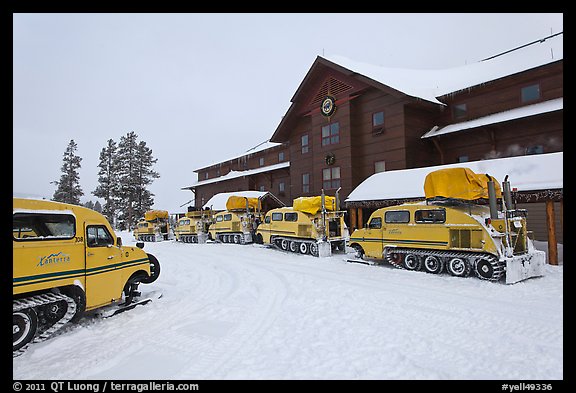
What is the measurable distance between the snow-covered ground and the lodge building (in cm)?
1026

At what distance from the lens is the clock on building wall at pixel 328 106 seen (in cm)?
2439

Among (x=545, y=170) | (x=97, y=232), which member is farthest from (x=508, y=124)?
(x=97, y=232)

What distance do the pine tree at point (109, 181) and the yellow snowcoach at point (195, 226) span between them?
22.7m

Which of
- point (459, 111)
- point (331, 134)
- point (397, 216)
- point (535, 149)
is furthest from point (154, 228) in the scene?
point (535, 149)

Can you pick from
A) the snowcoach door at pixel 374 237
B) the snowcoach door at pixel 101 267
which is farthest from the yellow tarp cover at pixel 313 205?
the snowcoach door at pixel 101 267

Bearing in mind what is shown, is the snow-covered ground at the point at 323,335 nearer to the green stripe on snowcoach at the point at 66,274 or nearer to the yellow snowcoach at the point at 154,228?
the green stripe on snowcoach at the point at 66,274

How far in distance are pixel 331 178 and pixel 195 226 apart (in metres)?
12.4

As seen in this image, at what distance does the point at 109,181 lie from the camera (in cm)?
4784

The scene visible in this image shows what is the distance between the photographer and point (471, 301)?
25.5ft

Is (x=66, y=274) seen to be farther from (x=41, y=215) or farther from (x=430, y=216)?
(x=430, y=216)

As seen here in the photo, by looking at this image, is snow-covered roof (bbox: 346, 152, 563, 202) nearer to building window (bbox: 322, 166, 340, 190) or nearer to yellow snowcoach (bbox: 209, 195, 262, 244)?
building window (bbox: 322, 166, 340, 190)

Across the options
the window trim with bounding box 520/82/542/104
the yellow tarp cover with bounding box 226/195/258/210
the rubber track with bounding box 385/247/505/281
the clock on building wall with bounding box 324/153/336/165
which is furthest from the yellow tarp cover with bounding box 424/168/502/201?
the yellow tarp cover with bounding box 226/195/258/210
